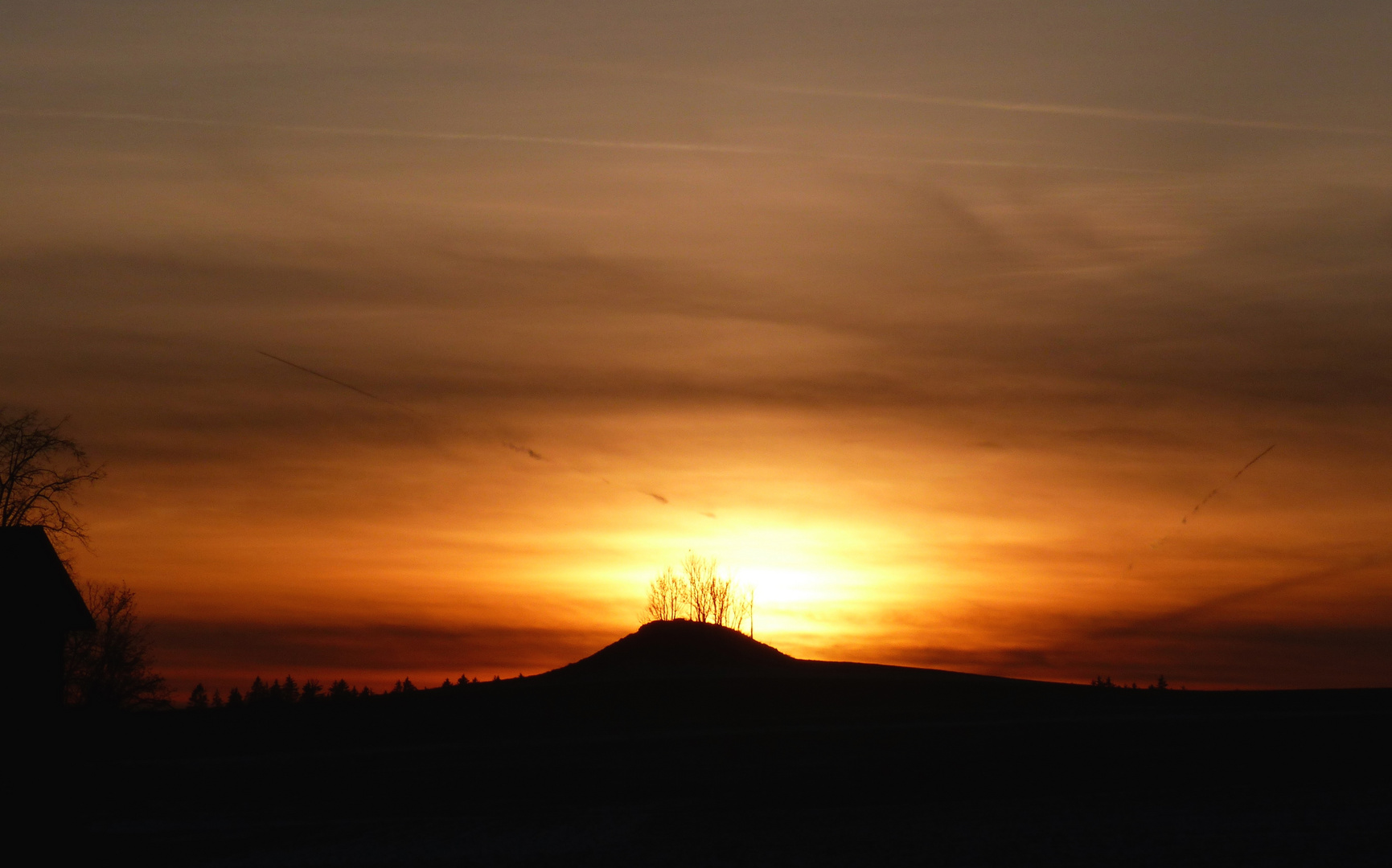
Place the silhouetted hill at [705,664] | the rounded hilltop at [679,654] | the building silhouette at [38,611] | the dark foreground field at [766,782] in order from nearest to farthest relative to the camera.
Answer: the dark foreground field at [766,782] → the building silhouette at [38,611] → the silhouetted hill at [705,664] → the rounded hilltop at [679,654]

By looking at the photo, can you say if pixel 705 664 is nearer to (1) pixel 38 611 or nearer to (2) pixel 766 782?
(1) pixel 38 611

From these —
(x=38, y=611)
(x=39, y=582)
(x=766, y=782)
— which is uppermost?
(x=39, y=582)

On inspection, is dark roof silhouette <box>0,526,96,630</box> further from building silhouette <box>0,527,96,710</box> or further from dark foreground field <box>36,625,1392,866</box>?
dark foreground field <box>36,625,1392,866</box>

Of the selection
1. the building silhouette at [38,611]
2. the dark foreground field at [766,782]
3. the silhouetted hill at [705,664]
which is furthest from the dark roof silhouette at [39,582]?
the silhouetted hill at [705,664]

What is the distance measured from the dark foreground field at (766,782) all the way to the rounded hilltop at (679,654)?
35.2 ft

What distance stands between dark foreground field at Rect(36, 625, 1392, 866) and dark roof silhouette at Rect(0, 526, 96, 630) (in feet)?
13.2

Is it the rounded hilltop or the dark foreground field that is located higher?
the rounded hilltop

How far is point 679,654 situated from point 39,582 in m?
34.4

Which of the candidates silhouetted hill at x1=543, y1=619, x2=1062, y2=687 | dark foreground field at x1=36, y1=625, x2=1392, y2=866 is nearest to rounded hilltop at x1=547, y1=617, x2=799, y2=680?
silhouetted hill at x1=543, y1=619, x2=1062, y2=687

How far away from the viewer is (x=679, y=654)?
73.4 meters

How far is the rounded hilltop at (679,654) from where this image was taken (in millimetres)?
64875

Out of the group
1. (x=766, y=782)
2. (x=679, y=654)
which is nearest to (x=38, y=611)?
(x=766, y=782)

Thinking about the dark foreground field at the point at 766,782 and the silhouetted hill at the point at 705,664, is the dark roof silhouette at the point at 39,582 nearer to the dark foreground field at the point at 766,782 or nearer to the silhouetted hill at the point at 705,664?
the dark foreground field at the point at 766,782

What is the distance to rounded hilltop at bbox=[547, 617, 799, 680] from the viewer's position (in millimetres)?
64875
